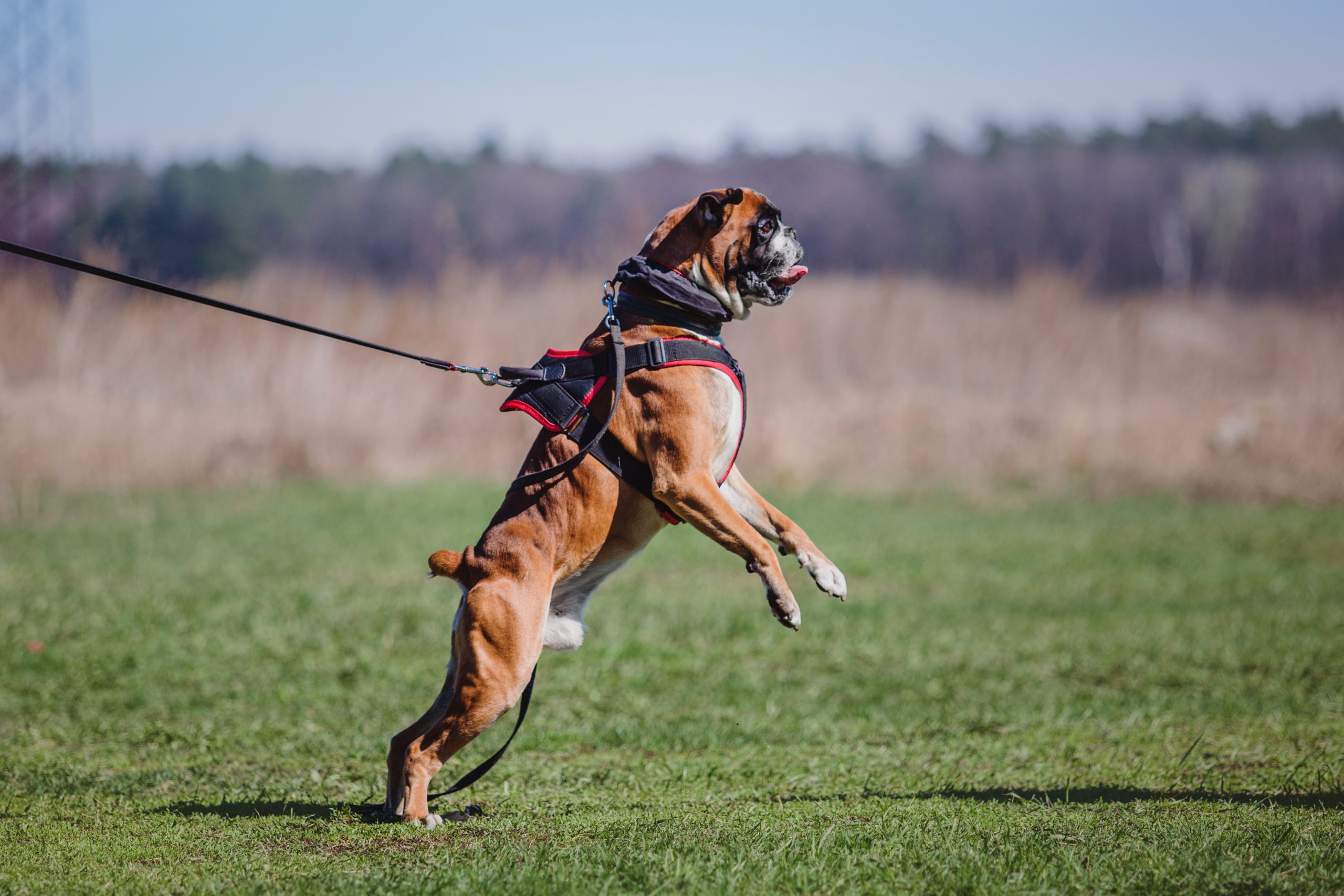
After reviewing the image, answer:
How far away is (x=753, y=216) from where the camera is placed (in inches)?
189

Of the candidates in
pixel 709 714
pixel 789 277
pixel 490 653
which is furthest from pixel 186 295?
pixel 709 714

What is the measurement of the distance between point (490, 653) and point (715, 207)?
1921 mm

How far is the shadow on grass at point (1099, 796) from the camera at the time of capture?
4.75 metres

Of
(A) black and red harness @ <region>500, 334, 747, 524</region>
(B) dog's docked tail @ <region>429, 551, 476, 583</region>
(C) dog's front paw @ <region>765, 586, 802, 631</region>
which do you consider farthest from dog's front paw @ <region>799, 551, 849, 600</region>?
(B) dog's docked tail @ <region>429, 551, 476, 583</region>

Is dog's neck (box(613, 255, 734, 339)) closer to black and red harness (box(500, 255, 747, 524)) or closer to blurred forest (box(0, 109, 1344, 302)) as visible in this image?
black and red harness (box(500, 255, 747, 524))

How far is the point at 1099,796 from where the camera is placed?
16.4 feet

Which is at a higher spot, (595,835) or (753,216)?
(753,216)

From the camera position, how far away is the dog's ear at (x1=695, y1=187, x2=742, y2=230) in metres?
4.70

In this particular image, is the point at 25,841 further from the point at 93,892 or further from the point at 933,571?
the point at 933,571

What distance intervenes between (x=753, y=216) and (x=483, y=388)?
15226mm

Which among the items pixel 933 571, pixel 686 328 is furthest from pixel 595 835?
pixel 933 571

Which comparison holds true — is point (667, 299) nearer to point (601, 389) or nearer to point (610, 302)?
point (610, 302)

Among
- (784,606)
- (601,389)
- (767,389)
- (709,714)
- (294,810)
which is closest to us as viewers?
(784,606)

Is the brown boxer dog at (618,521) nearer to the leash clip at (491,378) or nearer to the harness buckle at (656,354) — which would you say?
the harness buckle at (656,354)
